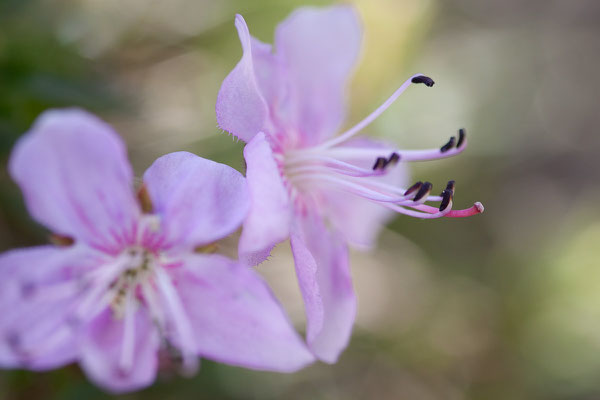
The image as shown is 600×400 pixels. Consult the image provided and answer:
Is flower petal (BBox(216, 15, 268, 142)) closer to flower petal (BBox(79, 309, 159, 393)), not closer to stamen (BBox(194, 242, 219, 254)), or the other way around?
stamen (BBox(194, 242, 219, 254))

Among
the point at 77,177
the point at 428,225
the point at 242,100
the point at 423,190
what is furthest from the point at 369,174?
the point at 428,225

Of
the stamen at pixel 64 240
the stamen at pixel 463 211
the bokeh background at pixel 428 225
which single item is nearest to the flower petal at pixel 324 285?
the stamen at pixel 463 211

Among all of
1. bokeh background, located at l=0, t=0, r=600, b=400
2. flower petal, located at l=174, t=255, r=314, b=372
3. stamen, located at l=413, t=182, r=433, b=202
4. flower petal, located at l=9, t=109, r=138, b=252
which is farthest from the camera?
bokeh background, located at l=0, t=0, r=600, b=400

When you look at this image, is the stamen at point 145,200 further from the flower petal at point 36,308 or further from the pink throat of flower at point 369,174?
the pink throat of flower at point 369,174

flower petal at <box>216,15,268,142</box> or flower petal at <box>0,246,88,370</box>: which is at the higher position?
flower petal at <box>216,15,268,142</box>

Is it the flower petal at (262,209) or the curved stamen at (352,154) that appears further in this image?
the curved stamen at (352,154)

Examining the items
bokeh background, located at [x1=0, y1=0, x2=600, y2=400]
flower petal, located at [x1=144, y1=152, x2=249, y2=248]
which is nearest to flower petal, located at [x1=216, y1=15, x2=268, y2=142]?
flower petal, located at [x1=144, y1=152, x2=249, y2=248]

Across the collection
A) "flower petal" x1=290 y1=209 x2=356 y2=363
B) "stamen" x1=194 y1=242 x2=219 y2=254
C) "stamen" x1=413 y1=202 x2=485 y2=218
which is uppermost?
"stamen" x1=413 y1=202 x2=485 y2=218

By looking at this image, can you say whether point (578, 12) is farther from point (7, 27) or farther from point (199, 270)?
point (199, 270)
